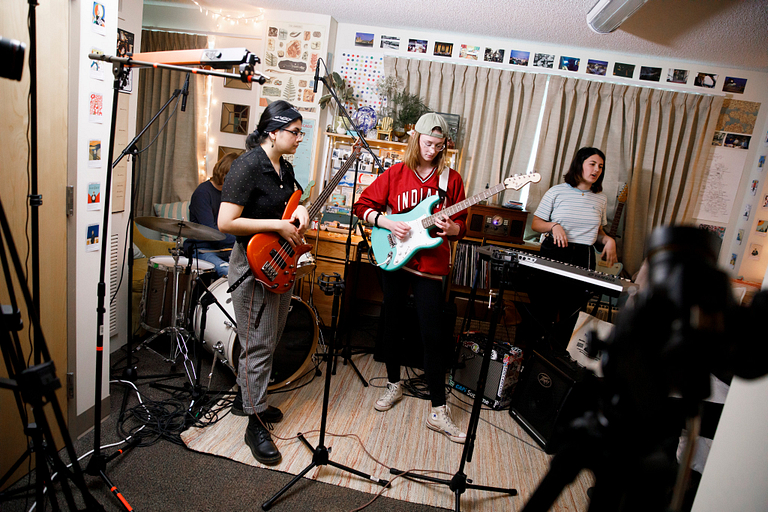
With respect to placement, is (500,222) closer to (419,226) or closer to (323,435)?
(419,226)

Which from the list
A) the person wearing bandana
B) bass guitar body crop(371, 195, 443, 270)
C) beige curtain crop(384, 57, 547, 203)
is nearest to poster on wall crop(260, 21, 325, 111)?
beige curtain crop(384, 57, 547, 203)

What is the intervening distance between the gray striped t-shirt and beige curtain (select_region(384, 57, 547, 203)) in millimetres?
758

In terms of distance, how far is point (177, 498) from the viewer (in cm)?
155

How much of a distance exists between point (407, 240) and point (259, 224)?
0.77m

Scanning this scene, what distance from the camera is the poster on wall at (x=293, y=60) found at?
11.7 feet

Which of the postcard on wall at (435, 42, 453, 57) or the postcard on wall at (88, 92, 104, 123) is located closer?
the postcard on wall at (88, 92, 104, 123)

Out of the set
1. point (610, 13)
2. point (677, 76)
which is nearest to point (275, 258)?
point (610, 13)

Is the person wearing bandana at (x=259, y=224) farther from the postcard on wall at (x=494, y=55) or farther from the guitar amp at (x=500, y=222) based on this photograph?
the postcard on wall at (x=494, y=55)

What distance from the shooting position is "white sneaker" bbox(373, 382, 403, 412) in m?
2.34

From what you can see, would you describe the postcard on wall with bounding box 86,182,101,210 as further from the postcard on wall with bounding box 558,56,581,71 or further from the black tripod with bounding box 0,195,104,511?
the postcard on wall with bounding box 558,56,581,71

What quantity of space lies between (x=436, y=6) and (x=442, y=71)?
0.64 m

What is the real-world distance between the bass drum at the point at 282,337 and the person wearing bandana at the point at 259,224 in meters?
0.40

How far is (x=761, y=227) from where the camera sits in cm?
335

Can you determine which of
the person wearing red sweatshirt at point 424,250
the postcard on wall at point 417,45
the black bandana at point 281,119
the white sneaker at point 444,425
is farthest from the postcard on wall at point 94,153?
the postcard on wall at point 417,45
